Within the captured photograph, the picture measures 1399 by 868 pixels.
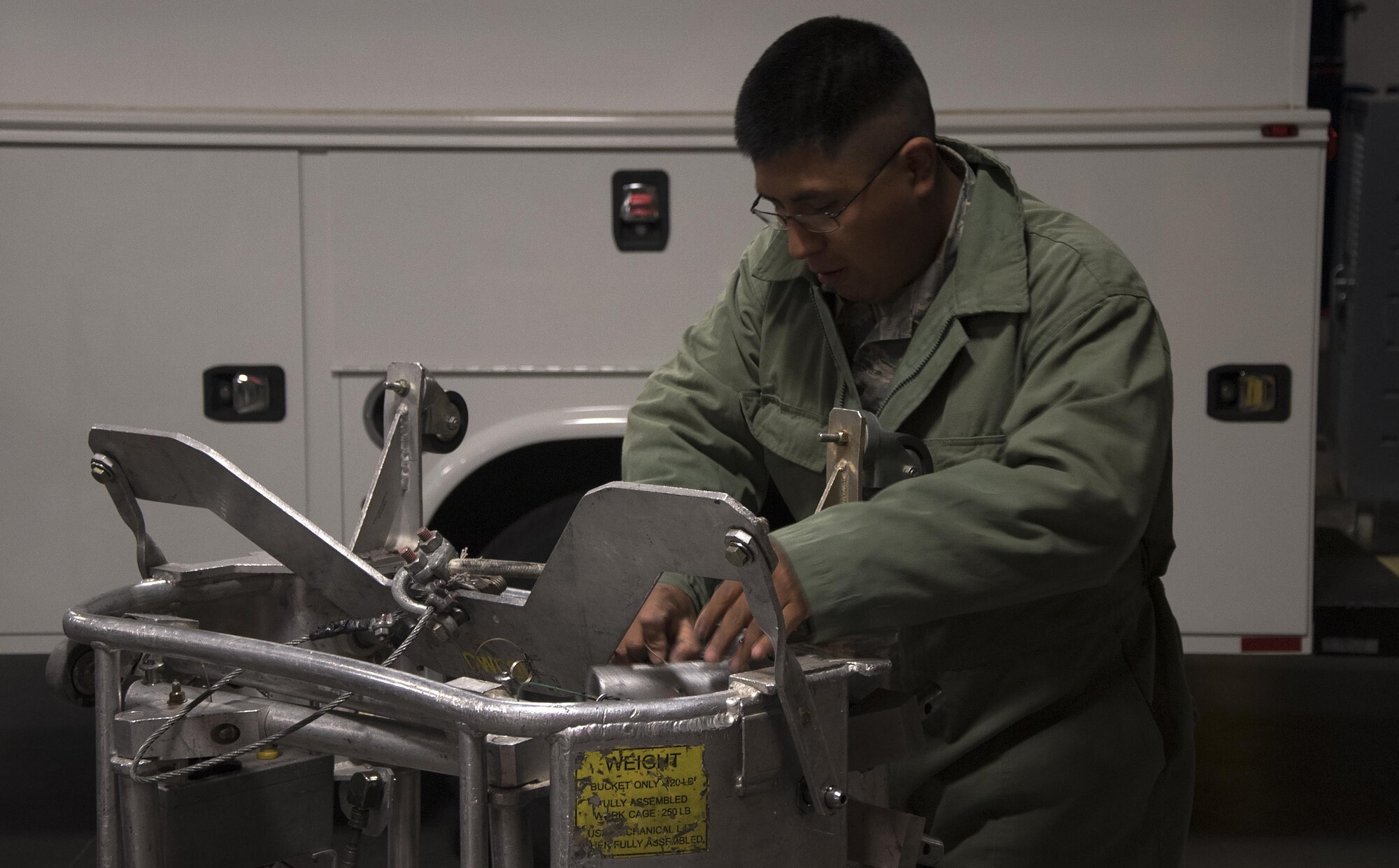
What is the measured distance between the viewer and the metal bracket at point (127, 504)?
169 cm

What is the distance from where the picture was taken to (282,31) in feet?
9.75

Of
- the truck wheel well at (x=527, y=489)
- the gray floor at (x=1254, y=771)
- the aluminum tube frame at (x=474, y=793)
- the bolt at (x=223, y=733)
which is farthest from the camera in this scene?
the gray floor at (x=1254, y=771)

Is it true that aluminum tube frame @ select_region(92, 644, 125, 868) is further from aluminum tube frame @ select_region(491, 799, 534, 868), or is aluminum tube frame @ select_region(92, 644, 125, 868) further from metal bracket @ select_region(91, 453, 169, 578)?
aluminum tube frame @ select_region(491, 799, 534, 868)

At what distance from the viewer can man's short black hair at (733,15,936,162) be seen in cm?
173

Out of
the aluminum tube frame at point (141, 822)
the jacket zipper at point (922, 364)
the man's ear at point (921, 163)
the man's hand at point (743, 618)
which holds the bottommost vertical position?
the aluminum tube frame at point (141, 822)

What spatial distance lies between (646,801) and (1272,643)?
2.29m

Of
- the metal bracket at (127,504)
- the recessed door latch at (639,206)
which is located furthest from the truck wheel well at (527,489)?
the metal bracket at (127,504)

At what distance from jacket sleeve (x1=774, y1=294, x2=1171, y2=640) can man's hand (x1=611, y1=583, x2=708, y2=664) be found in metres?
0.23

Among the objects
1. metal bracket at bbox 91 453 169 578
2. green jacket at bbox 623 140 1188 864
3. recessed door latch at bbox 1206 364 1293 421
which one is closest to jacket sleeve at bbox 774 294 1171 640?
green jacket at bbox 623 140 1188 864

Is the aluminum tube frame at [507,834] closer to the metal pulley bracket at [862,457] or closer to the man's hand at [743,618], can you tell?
the man's hand at [743,618]

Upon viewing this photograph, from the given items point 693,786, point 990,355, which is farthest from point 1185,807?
point 693,786

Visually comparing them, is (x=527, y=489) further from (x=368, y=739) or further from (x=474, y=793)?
(x=474, y=793)

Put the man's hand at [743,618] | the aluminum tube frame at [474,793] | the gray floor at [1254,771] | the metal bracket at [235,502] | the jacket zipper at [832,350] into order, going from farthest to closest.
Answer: the gray floor at [1254,771], the jacket zipper at [832,350], the metal bracket at [235,502], the man's hand at [743,618], the aluminum tube frame at [474,793]

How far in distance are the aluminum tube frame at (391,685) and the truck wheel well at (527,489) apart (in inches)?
63.7
